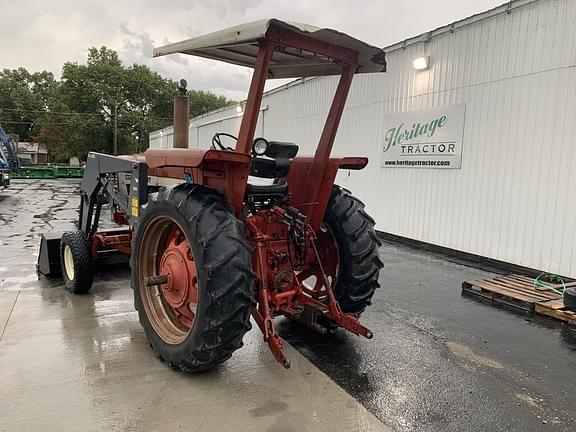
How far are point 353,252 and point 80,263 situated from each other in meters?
3.09

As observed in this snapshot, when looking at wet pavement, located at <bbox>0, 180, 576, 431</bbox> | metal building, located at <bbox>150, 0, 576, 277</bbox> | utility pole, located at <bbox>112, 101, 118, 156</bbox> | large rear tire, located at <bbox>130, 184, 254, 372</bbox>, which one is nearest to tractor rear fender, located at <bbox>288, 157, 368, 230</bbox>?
large rear tire, located at <bbox>130, 184, 254, 372</bbox>

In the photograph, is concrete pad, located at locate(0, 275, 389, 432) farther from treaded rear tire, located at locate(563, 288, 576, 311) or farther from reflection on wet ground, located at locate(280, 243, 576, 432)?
treaded rear tire, located at locate(563, 288, 576, 311)

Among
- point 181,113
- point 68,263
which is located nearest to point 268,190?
point 181,113

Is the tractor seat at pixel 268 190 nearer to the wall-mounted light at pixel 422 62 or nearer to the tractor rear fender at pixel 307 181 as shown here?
the tractor rear fender at pixel 307 181

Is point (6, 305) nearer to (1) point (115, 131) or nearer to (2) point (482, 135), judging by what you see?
(2) point (482, 135)

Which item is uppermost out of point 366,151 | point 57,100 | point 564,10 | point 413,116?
point 57,100

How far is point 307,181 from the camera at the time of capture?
3.66m

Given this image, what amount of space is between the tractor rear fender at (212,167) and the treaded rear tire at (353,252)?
99 cm

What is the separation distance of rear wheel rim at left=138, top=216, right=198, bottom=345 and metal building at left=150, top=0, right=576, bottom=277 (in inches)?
212

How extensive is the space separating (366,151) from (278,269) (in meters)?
7.37

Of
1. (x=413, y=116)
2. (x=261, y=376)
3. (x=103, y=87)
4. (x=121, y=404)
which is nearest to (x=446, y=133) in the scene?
(x=413, y=116)

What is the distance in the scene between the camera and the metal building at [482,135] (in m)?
6.32

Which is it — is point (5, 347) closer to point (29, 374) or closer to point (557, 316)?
point (29, 374)

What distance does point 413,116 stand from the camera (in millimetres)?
8883
